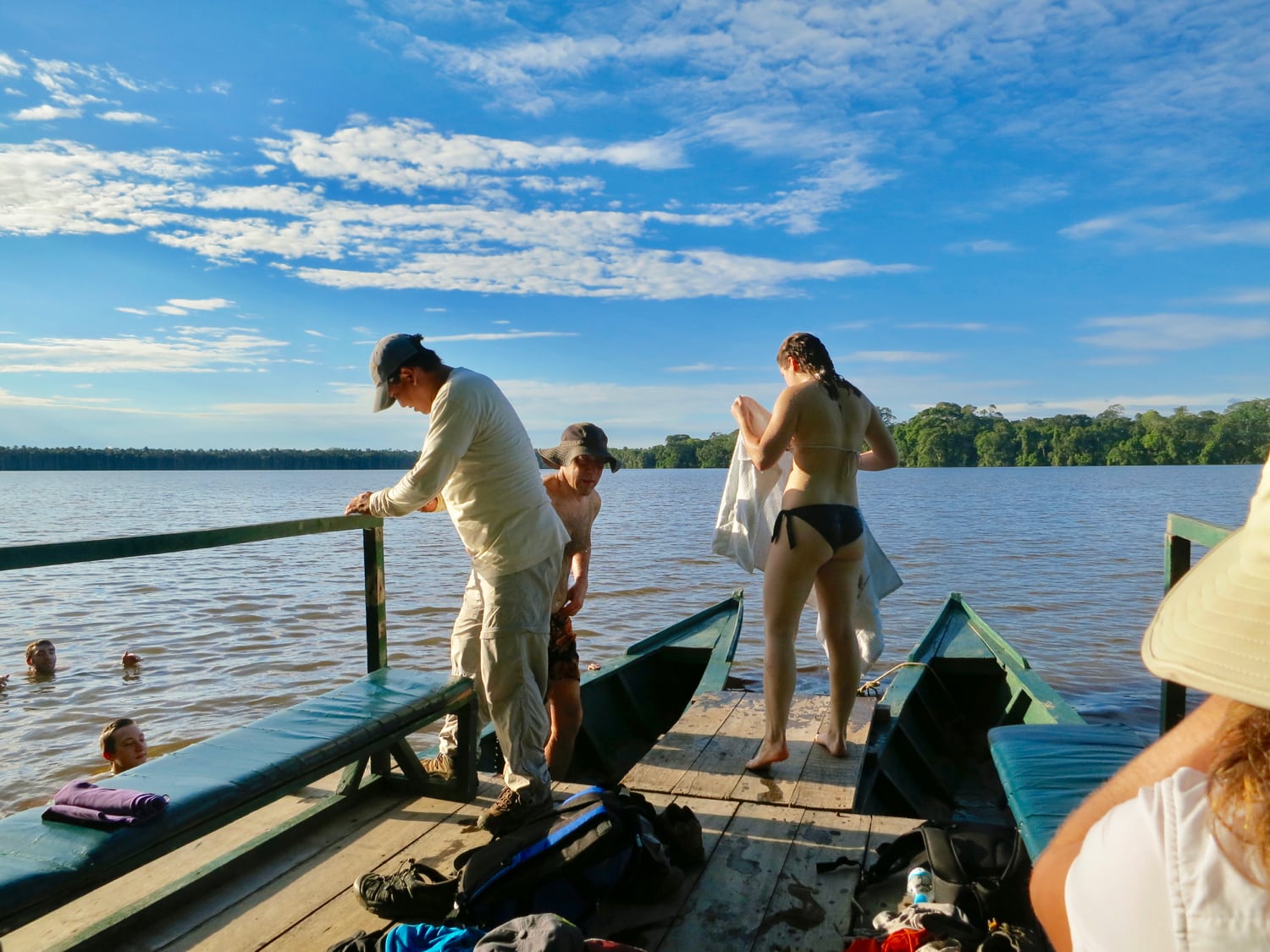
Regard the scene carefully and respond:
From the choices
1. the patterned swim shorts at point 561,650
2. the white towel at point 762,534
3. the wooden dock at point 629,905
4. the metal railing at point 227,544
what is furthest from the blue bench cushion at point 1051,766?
the metal railing at point 227,544

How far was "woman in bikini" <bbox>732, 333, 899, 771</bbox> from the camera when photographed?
3854 millimetres

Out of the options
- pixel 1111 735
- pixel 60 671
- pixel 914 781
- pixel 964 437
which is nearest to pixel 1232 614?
pixel 1111 735

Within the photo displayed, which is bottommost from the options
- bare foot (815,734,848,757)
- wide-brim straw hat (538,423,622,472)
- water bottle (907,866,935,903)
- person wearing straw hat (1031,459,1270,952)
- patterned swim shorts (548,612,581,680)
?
bare foot (815,734,848,757)

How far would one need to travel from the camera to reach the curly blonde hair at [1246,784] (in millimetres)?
760

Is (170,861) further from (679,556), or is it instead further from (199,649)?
(679,556)

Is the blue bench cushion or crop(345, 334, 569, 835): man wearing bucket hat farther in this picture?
crop(345, 334, 569, 835): man wearing bucket hat

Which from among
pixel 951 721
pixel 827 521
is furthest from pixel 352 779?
pixel 951 721

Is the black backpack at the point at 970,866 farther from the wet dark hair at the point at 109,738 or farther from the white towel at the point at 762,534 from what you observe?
the wet dark hair at the point at 109,738

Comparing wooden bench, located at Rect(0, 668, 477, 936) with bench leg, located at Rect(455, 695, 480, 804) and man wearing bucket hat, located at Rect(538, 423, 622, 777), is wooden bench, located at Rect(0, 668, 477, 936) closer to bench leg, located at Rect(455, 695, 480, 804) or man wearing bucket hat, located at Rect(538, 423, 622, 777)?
bench leg, located at Rect(455, 695, 480, 804)

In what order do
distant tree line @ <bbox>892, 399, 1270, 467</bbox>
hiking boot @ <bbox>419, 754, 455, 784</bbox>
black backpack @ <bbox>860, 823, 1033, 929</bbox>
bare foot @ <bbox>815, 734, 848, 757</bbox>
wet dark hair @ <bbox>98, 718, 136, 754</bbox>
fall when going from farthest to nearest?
distant tree line @ <bbox>892, 399, 1270, 467</bbox>, wet dark hair @ <bbox>98, 718, 136, 754</bbox>, bare foot @ <bbox>815, 734, 848, 757</bbox>, hiking boot @ <bbox>419, 754, 455, 784</bbox>, black backpack @ <bbox>860, 823, 1033, 929</bbox>

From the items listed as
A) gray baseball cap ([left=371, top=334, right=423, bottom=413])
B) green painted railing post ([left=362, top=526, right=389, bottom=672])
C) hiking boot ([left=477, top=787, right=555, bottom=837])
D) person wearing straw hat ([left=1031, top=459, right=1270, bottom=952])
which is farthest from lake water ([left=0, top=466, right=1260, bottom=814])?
person wearing straw hat ([left=1031, top=459, right=1270, bottom=952])

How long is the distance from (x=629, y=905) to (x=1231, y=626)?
231 centimetres

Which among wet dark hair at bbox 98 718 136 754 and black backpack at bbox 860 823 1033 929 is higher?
black backpack at bbox 860 823 1033 929

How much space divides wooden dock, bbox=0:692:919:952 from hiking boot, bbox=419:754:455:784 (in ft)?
0.31
